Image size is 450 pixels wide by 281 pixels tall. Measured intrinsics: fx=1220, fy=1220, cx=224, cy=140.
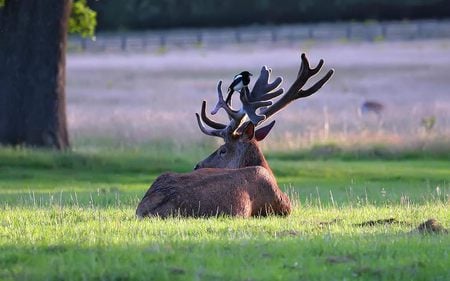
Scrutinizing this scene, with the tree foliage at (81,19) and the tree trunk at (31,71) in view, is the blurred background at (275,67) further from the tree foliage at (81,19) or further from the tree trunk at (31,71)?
the tree trunk at (31,71)

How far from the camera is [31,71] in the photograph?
2386 cm

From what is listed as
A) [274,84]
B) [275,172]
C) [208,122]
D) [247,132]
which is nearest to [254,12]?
[275,172]

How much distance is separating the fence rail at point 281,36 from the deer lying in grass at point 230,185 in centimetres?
5144

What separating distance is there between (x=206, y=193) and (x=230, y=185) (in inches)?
10.1

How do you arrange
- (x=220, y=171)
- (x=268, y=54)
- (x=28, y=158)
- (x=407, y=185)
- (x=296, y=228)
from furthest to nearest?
(x=268, y=54), (x=28, y=158), (x=407, y=185), (x=220, y=171), (x=296, y=228)

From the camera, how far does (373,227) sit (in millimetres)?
11586

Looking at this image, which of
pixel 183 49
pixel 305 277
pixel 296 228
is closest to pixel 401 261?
pixel 305 277

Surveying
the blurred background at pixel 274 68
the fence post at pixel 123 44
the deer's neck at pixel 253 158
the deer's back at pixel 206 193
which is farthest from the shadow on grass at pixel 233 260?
the fence post at pixel 123 44

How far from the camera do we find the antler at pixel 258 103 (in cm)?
1377

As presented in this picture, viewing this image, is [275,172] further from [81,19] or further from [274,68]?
[274,68]

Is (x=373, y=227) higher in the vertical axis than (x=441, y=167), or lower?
higher

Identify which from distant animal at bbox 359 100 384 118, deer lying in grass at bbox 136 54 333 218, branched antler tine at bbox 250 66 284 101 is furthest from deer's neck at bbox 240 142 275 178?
distant animal at bbox 359 100 384 118

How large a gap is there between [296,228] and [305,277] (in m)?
2.38

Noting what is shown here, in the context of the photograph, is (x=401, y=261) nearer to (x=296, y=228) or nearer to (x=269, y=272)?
(x=269, y=272)
